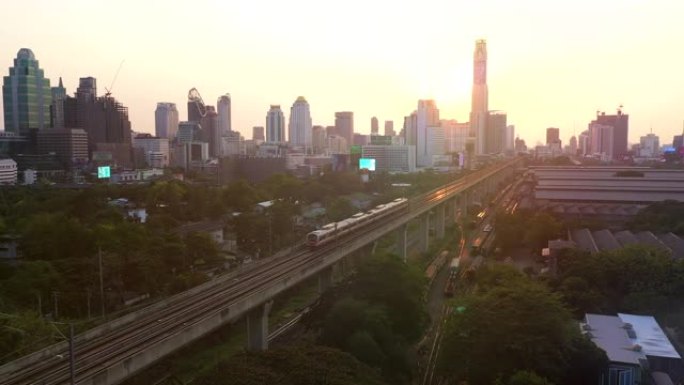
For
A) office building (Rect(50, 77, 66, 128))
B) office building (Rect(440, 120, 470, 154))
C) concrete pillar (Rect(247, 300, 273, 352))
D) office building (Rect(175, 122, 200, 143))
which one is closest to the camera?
concrete pillar (Rect(247, 300, 273, 352))

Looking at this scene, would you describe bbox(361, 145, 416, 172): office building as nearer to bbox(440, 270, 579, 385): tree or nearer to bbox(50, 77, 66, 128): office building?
bbox(50, 77, 66, 128): office building

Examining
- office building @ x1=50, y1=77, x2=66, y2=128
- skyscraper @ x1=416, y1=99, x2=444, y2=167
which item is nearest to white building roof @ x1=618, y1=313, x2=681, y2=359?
office building @ x1=50, y1=77, x2=66, y2=128

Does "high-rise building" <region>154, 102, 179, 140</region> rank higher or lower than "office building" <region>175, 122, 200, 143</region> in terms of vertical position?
higher

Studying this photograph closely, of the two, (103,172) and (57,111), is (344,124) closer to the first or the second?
(57,111)

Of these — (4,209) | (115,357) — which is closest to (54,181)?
(4,209)

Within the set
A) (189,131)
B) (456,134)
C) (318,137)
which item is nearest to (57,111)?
Result: (189,131)

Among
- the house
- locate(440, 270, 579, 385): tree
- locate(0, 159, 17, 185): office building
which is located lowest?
the house

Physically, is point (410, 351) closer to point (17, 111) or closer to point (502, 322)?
point (502, 322)
